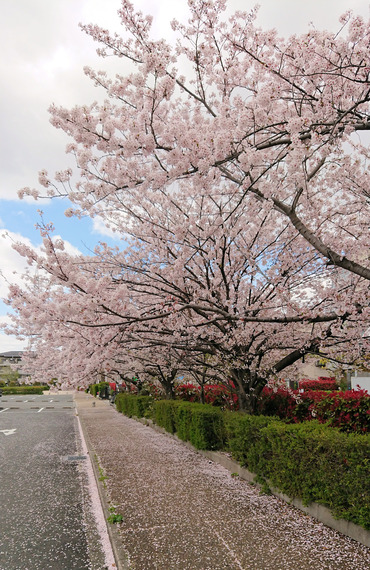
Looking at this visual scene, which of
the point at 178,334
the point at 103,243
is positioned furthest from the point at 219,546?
the point at 103,243

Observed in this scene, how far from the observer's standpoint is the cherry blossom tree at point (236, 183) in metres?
4.81

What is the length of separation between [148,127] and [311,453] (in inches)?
177

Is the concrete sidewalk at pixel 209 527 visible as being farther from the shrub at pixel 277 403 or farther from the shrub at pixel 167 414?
the shrub at pixel 167 414

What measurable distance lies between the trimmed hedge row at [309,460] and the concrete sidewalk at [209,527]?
1.00ft

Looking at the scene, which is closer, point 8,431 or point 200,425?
point 200,425

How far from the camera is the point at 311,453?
5.08 metres

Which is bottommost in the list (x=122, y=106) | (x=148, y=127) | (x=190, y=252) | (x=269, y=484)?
(x=269, y=484)

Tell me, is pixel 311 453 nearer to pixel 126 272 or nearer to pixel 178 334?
pixel 178 334

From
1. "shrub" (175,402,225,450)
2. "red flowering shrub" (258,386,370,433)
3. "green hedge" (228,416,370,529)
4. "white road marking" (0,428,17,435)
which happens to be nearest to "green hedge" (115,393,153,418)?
"white road marking" (0,428,17,435)

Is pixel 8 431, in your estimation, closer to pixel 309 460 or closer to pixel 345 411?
pixel 345 411

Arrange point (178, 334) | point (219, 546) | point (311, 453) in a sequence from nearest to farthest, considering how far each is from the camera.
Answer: point (219, 546) < point (311, 453) < point (178, 334)

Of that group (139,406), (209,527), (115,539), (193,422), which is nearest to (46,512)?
(115,539)

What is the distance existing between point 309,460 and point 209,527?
4.66 feet

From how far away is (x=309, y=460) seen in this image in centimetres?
512
